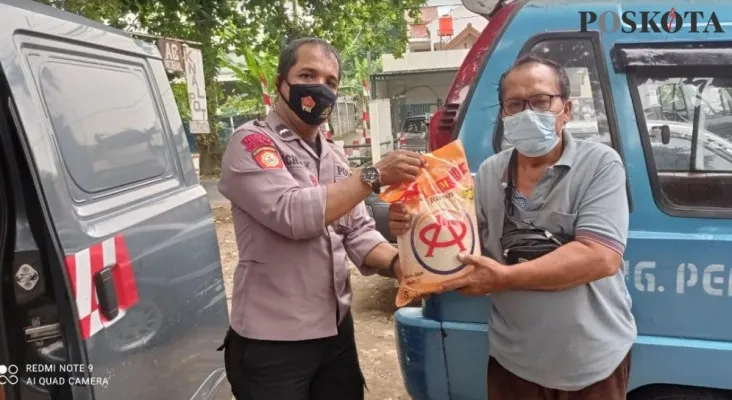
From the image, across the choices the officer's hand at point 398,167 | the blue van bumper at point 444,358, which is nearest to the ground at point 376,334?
the blue van bumper at point 444,358

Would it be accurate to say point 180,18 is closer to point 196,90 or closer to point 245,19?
point 245,19

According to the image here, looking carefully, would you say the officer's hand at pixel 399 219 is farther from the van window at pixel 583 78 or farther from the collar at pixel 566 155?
the van window at pixel 583 78

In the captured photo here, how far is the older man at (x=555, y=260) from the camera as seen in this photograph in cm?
156

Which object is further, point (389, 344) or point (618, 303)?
point (389, 344)

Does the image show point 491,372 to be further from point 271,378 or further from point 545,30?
point 545,30

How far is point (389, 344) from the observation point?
4414 millimetres

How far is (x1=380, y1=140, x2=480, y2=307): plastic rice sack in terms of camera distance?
165 cm

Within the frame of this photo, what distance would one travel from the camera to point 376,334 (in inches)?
181

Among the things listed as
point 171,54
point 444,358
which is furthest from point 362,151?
point 444,358

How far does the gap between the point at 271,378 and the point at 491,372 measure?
2.18ft

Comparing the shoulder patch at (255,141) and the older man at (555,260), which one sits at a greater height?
the shoulder patch at (255,141)

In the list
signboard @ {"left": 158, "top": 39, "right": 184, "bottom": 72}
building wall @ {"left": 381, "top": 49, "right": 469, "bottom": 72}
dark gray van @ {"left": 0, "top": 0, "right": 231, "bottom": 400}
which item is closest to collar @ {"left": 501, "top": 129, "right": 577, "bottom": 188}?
dark gray van @ {"left": 0, "top": 0, "right": 231, "bottom": 400}

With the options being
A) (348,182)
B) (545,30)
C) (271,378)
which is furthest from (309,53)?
(271,378)

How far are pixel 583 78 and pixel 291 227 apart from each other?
1129 millimetres
